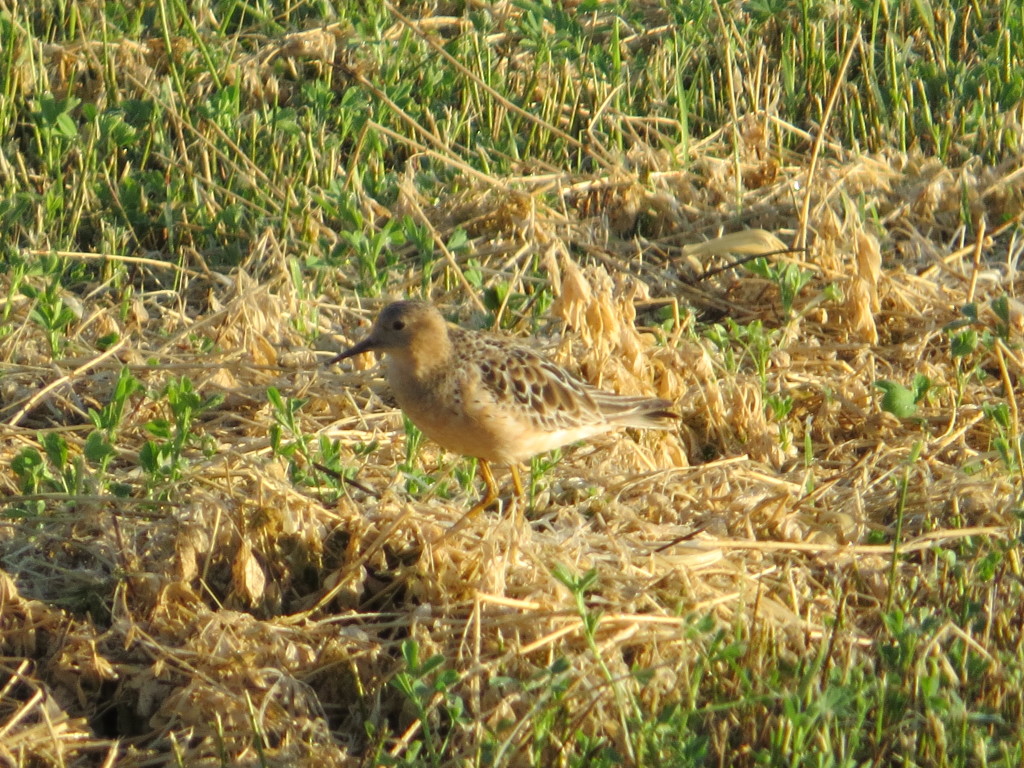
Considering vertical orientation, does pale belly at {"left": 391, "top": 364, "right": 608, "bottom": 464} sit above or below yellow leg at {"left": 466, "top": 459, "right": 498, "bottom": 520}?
above

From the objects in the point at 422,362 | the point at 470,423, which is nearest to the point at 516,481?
the point at 470,423

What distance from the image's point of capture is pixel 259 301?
23.2ft

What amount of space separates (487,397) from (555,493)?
53cm

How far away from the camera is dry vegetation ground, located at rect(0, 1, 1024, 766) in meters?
4.73

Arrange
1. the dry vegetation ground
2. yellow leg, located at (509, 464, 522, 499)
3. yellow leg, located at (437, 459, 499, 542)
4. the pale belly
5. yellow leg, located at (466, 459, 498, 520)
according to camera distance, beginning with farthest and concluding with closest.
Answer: yellow leg, located at (509, 464, 522, 499) → the pale belly → yellow leg, located at (466, 459, 498, 520) → yellow leg, located at (437, 459, 499, 542) → the dry vegetation ground

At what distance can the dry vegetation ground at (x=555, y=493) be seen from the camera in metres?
4.73

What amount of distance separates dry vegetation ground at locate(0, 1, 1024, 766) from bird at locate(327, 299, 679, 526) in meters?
0.22

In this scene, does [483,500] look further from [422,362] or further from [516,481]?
[422,362]

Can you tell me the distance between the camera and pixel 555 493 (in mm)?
6199

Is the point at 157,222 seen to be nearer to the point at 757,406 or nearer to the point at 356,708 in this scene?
the point at 757,406

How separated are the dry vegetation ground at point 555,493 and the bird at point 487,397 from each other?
221 millimetres

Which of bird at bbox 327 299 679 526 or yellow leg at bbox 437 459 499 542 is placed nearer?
yellow leg at bbox 437 459 499 542

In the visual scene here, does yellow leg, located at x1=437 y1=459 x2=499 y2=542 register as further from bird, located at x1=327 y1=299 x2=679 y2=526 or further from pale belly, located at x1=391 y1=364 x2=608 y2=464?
pale belly, located at x1=391 y1=364 x2=608 y2=464

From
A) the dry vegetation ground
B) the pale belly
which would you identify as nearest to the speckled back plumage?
the pale belly
